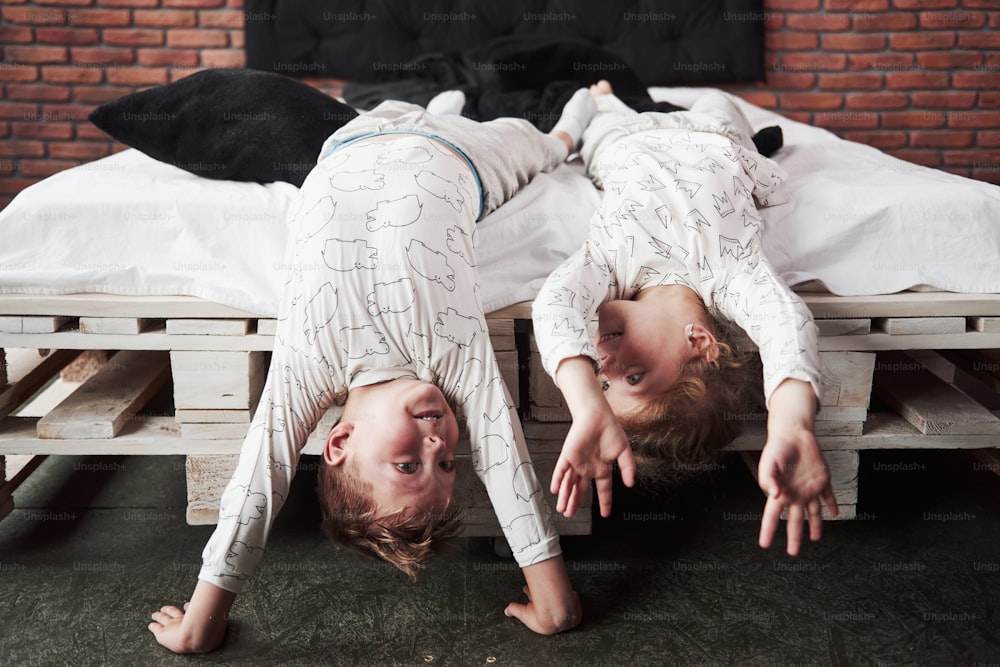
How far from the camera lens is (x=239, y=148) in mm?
1484

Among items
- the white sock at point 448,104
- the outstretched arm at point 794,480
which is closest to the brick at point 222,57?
the white sock at point 448,104

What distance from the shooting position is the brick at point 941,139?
9.72 feet

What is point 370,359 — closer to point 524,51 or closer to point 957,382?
point 957,382

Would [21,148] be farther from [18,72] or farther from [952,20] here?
[952,20]

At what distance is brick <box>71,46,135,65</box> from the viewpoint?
283 centimetres

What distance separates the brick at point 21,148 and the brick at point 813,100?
268cm

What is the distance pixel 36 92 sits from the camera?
2.84 m

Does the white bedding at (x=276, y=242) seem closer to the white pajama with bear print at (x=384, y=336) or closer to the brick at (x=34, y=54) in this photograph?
the white pajama with bear print at (x=384, y=336)

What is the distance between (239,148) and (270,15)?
1539 millimetres

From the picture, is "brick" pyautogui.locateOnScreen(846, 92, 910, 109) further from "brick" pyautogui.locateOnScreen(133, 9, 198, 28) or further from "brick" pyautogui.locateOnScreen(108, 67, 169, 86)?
"brick" pyautogui.locateOnScreen(108, 67, 169, 86)

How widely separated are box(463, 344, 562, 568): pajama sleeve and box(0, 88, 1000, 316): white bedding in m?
0.19

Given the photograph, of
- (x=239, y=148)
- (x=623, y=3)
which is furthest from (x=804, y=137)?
(x=239, y=148)

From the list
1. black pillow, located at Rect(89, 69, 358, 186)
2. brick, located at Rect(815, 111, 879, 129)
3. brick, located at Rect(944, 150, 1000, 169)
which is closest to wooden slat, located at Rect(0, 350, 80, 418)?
black pillow, located at Rect(89, 69, 358, 186)

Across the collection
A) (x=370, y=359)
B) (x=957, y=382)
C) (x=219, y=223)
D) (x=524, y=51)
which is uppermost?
(x=524, y=51)
